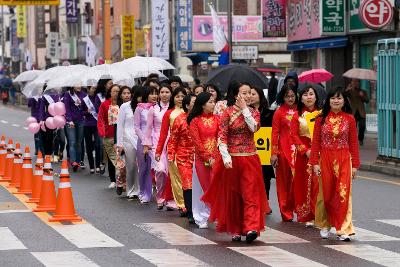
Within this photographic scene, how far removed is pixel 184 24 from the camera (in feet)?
188

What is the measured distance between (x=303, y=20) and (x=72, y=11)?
4440 cm

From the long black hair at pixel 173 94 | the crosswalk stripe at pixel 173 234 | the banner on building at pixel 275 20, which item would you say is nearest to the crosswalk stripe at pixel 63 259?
the crosswalk stripe at pixel 173 234

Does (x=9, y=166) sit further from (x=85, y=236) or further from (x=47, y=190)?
(x=85, y=236)

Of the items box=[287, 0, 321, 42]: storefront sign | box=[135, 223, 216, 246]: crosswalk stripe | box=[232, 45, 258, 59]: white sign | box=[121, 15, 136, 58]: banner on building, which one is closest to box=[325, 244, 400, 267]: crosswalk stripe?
box=[135, 223, 216, 246]: crosswalk stripe

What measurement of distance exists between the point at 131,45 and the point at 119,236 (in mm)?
47386

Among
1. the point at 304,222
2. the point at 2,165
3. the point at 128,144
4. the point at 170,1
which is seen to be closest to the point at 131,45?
the point at 170,1

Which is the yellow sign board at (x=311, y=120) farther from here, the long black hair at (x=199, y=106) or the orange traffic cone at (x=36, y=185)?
the orange traffic cone at (x=36, y=185)

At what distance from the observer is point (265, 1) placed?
4688cm

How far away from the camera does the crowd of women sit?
46.2ft

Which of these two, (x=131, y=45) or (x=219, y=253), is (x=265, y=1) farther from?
(x=219, y=253)

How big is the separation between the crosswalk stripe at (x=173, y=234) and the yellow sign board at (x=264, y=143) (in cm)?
226

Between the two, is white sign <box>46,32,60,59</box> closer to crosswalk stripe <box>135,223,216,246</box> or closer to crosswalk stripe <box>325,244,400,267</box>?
crosswalk stripe <box>135,223,216,246</box>

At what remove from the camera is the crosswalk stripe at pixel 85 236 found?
1371 cm

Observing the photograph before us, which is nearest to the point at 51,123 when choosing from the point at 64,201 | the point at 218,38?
the point at 64,201
